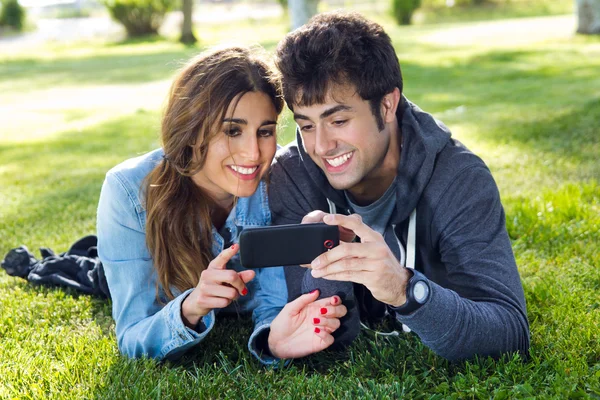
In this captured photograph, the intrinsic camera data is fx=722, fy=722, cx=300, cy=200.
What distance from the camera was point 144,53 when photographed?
22422 mm

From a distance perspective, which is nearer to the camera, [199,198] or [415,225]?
[415,225]

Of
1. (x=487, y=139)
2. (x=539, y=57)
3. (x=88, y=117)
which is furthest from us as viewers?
(x=539, y=57)

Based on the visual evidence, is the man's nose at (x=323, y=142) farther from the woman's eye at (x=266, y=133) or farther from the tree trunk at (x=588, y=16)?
the tree trunk at (x=588, y=16)

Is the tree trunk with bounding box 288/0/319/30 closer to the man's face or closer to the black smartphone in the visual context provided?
the man's face

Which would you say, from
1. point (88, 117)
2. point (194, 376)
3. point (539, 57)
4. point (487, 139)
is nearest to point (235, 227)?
point (194, 376)

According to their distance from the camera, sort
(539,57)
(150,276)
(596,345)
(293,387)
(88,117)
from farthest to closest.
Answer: (539,57), (88,117), (150,276), (596,345), (293,387)

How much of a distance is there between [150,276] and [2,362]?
29.0 inches

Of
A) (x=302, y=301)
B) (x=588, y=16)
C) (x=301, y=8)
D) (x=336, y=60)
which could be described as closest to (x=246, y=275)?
(x=302, y=301)

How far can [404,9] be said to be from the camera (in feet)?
91.6

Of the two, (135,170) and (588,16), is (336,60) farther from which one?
(588,16)

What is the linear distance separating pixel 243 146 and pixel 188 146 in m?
0.27

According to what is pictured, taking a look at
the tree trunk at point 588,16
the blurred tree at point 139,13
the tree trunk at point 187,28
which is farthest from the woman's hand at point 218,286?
the blurred tree at point 139,13

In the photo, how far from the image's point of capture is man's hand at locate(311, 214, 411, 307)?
8.15 feet

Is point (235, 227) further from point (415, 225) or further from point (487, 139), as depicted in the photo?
point (487, 139)
